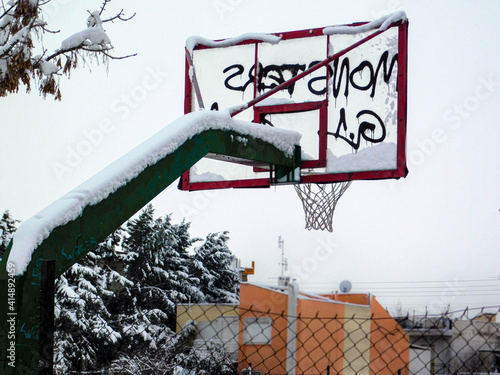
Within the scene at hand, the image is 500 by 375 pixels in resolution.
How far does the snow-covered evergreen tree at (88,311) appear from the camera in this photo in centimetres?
1900

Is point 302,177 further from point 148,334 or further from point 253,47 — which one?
point 148,334

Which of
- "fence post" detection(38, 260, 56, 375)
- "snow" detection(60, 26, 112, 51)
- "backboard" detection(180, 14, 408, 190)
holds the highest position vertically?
"snow" detection(60, 26, 112, 51)

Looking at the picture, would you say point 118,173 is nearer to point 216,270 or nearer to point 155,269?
point 155,269

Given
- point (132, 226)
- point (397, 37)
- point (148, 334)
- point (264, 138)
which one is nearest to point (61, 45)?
point (264, 138)

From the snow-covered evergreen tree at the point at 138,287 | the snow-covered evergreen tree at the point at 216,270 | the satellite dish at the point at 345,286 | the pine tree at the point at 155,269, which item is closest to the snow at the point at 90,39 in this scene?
the snow-covered evergreen tree at the point at 138,287

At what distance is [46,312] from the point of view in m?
2.57

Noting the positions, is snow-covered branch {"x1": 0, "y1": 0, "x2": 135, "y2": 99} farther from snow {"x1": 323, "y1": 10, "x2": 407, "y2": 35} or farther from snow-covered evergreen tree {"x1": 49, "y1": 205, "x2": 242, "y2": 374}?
snow-covered evergreen tree {"x1": 49, "y1": 205, "x2": 242, "y2": 374}

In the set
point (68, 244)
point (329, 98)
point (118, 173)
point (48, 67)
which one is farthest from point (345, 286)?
point (68, 244)

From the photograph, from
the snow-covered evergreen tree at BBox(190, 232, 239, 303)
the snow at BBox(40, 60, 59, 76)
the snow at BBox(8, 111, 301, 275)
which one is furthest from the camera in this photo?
the snow-covered evergreen tree at BBox(190, 232, 239, 303)

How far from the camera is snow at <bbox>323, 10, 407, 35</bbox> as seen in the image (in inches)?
237

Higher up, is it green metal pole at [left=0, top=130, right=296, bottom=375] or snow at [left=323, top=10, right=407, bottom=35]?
snow at [left=323, top=10, right=407, bottom=35]

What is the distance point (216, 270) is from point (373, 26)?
26156 millimetres

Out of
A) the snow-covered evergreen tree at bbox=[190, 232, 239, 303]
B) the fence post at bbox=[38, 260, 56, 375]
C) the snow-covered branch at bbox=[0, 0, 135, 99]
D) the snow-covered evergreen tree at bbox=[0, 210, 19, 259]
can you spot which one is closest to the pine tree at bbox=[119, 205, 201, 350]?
the snow-covered evergreen tree at bbox=[190, 232, 239, 303]

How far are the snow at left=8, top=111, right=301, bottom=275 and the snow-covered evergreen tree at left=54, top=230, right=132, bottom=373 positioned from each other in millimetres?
12829
